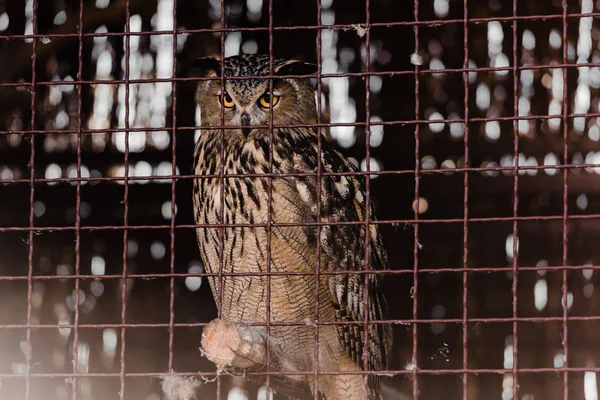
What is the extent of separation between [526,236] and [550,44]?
85 centimetres

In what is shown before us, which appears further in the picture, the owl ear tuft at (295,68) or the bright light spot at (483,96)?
the bright light spot at (483,96)

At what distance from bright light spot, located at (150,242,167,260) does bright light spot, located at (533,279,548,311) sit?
168 centimetres

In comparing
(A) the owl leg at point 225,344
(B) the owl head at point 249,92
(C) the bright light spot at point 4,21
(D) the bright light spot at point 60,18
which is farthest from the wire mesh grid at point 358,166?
(A) the owl leg at point 225,344

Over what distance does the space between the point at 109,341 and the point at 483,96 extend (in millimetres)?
1978

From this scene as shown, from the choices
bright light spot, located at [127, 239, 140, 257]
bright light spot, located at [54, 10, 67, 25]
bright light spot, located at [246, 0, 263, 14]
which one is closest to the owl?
bright light spot, located at [246, 0, 263, 14]

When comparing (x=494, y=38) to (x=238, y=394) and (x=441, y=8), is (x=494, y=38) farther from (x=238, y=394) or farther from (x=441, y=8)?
(x=238, y=394)

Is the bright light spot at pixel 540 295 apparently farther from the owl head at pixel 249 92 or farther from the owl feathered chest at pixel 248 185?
the owl feathered chest at pixel 248 185

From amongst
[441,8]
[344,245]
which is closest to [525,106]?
[441,8]

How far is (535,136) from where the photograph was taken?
3.60 m

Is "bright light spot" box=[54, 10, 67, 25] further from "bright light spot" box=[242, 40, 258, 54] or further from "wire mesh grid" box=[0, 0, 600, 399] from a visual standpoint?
"bright light spot" box=[242, 40, 258, 54]

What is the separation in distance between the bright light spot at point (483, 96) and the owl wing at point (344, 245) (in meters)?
1.13

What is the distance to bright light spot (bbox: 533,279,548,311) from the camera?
12.2 feet

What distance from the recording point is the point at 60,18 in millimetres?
3305

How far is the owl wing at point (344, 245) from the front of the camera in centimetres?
256
